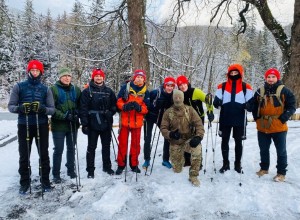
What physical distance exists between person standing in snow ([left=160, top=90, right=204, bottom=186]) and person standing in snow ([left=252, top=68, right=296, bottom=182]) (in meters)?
1.14

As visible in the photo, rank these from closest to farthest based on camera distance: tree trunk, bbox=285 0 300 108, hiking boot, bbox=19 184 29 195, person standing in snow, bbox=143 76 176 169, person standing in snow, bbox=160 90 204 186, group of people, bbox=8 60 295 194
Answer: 1. hiking boot, bbox=19 184 29 195
2. group of people, bbox=8 60 295 194
3. person standing in snow, bbox=160 90 204 186
4. person standing in snow, bbox=143 76 176 169
5. tree trunk, bbox=285 0 300 108

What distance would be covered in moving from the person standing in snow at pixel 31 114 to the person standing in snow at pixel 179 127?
2085 millimetres

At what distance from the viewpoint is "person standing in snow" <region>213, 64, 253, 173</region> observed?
5.43m

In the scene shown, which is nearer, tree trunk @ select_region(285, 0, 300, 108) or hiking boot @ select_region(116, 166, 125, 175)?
hiking boot @ select_region(116, 166, 125, 175)

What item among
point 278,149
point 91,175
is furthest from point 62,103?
point 278,149

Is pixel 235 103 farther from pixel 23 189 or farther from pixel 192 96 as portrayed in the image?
pixel 23 189

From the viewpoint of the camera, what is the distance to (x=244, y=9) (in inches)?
575

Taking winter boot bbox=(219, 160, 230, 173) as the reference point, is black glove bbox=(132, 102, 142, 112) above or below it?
above

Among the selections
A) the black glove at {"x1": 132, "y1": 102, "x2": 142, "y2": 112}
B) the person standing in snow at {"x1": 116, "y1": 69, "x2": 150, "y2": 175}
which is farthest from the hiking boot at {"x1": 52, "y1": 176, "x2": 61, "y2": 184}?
the black glove at {"x1": 132, "y1": 102, "x2": 142, "y2": 112}

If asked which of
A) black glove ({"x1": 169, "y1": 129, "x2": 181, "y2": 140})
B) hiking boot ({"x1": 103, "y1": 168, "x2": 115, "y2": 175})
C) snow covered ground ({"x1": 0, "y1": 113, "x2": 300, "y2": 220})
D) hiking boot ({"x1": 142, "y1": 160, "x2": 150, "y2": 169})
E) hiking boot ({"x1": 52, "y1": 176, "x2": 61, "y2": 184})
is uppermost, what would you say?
black glove ({"x1": 169, "y1": 129, "x2": 181, "y2": 140})

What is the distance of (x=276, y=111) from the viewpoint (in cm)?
516

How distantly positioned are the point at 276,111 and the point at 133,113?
8.46 ft

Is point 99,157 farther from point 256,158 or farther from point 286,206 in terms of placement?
point 286,206

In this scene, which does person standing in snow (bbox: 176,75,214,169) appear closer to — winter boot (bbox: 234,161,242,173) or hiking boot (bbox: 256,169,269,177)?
winter boot (bbox: 234,161,242,173)
